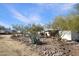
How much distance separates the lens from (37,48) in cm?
222

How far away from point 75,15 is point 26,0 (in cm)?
61

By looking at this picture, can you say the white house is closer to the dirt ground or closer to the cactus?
the dirt ground

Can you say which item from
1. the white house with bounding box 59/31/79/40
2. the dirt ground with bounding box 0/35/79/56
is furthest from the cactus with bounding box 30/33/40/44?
the white house with bounding box 59/31/79/40

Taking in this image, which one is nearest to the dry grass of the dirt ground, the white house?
the dirt ground

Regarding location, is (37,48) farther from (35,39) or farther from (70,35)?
(70,35)

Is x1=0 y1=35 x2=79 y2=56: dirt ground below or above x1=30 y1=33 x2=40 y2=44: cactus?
below

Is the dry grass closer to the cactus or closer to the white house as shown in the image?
the cactus

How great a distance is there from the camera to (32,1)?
221 cm

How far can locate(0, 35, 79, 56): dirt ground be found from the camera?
2.20 meters

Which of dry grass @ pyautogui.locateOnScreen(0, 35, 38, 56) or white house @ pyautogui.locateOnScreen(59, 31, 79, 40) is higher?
white house @ pyautogui.locateOnScreen(59, 31, 79, 40)

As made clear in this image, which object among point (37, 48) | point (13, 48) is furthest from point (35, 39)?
point (13, 48)

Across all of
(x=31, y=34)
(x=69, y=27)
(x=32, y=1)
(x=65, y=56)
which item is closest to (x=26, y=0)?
(x=32, y=1)

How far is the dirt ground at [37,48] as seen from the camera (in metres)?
2.20

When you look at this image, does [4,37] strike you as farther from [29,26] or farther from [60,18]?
[60,18]
